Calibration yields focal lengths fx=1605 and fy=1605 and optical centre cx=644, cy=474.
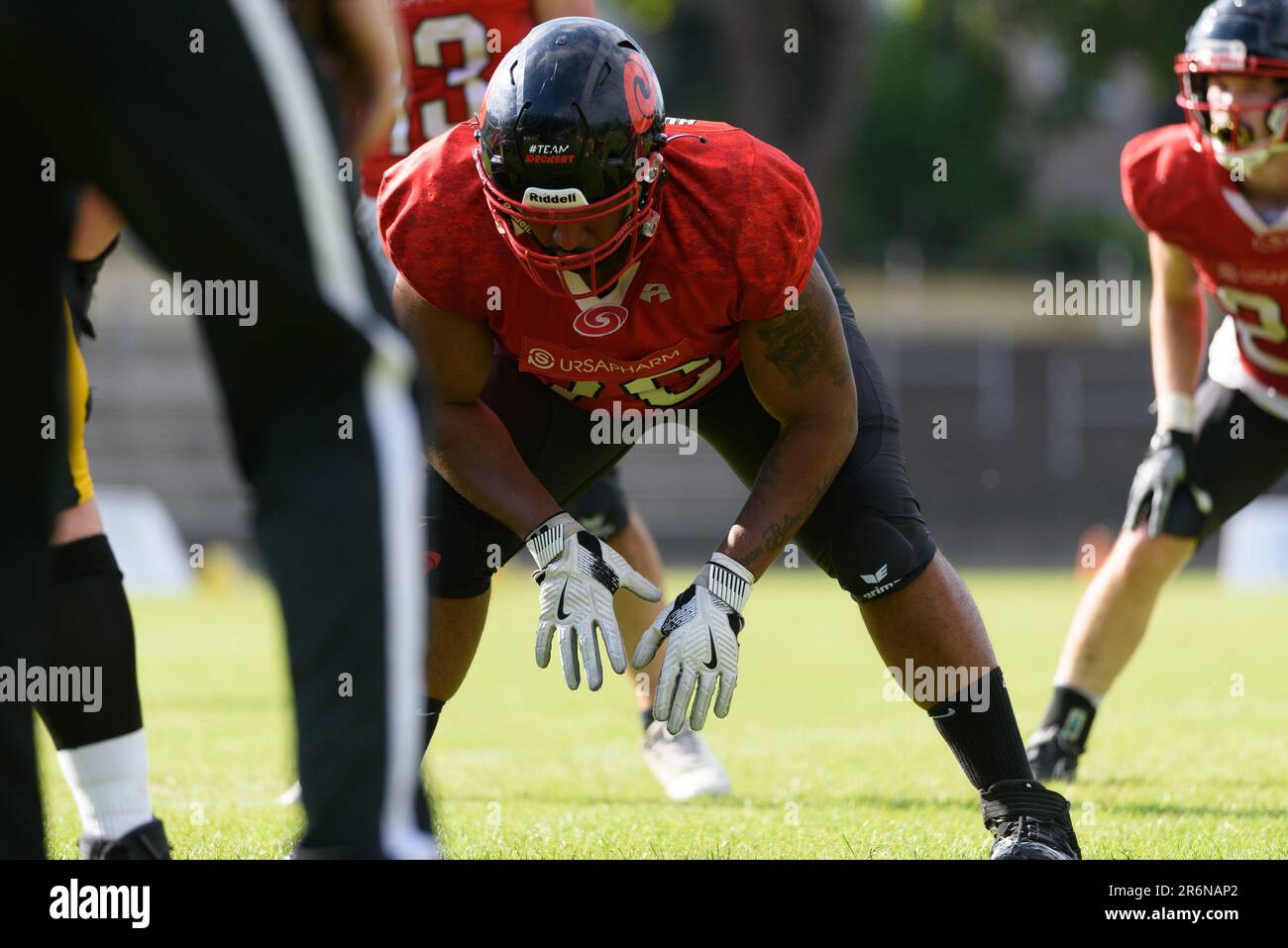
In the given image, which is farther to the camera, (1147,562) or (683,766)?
(1147,562)

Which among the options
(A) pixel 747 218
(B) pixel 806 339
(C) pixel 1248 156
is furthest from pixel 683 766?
(C) pixel 1248 156

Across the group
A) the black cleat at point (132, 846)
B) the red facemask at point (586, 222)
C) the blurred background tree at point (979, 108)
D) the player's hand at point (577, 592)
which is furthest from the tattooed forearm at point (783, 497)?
the blurred background tree at point (979, 108)

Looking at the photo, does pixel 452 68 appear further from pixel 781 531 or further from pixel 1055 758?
pixel 1055 758

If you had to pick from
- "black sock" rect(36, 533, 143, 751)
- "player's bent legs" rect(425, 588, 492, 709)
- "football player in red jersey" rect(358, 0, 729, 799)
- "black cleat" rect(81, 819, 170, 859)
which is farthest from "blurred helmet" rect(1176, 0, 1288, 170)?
"black cleat" rect(81, 819, 170, 859)

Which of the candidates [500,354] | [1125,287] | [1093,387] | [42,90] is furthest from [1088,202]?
[42,90]

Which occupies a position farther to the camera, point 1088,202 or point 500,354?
point 1088,202

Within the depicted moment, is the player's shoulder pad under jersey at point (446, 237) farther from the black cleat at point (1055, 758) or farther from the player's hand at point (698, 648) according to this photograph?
the black cleat at point (1055, 758)

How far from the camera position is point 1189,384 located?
4.62 meters

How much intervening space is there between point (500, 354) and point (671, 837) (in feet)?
3.79

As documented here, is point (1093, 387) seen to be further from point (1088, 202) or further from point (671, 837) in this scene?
point (671, 837)

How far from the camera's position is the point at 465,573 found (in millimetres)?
3518

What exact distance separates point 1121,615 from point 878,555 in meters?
1.69

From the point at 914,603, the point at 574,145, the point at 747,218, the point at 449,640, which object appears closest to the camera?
the point at 574,145

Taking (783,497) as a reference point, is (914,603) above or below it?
below
